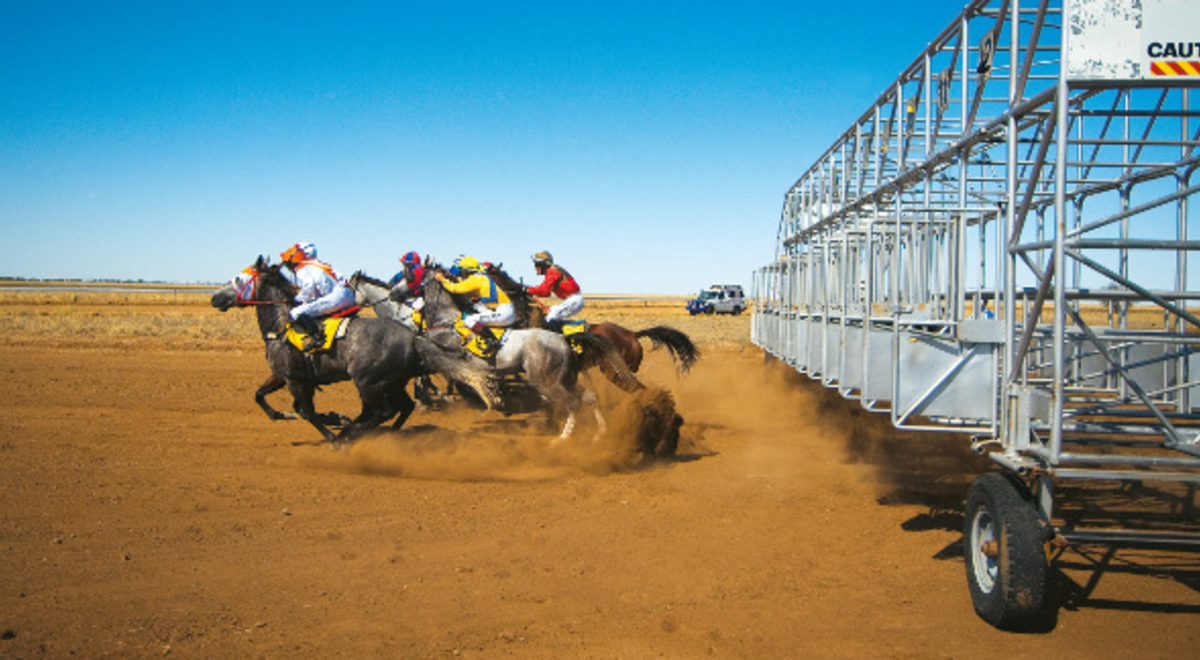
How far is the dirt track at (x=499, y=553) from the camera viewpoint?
14.9 feet

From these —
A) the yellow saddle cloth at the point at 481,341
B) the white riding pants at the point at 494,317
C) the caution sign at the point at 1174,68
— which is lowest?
the yellow saddle cloth at the point at 481,341

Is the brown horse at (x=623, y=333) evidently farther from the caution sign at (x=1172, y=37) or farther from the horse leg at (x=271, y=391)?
the caution sign at (x=1172, y=37)

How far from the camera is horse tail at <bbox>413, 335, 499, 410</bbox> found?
30.0 ft

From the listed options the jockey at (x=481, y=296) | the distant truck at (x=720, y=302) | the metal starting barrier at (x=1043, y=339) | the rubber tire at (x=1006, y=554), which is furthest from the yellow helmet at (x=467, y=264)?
the distant truck at (x=720, y=302)

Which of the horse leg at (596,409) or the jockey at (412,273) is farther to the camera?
the jockey at (412,273)

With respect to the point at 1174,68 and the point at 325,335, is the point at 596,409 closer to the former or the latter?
the point at 325,335

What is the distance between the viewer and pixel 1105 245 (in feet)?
14.6

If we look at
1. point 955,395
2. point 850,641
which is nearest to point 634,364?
point 955,395

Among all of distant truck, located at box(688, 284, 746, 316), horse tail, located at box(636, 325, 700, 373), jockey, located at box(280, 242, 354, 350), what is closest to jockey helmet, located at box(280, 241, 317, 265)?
jockey, located at box(280, 242, 354, 350)

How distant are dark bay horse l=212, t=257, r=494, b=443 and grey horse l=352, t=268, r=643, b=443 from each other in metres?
0.33

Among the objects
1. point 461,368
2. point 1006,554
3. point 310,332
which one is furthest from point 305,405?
point 1006,554

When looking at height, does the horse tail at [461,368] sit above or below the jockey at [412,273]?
below

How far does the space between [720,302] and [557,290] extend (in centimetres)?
4201

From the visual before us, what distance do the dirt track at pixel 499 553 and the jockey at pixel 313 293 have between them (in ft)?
4.52
